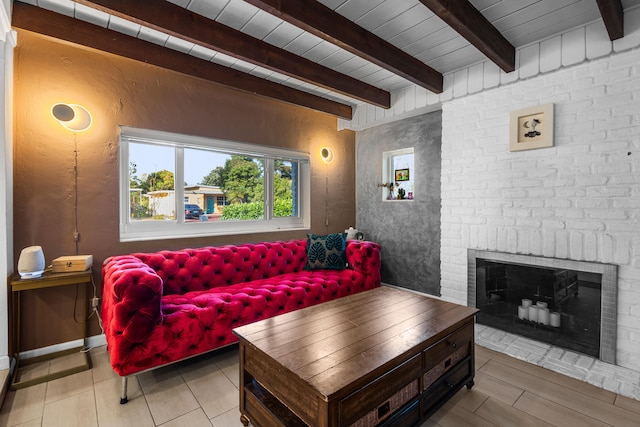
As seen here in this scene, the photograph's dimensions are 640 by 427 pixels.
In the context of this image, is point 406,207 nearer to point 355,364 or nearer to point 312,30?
point 312,30

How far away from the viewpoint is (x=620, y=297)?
2135mm

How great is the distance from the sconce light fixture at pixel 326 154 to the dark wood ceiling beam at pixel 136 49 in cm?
76

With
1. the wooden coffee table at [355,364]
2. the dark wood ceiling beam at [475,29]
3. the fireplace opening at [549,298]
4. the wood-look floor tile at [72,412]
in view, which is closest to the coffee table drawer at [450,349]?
the wooden coffee table at [355,364]

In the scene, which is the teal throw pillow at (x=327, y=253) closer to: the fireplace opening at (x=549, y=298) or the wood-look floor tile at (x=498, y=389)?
the fireplace opening at (x=549, y=298)

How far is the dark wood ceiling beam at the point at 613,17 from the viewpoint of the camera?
1788 millimetres

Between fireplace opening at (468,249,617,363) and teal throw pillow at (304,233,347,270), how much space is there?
4.29 feet

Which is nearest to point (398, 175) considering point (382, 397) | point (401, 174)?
point (401, 174)

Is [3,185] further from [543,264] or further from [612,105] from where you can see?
[612,105]

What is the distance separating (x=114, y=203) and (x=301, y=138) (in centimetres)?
216

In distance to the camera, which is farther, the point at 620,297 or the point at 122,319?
the point at 620,297

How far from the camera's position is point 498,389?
75.6 inches

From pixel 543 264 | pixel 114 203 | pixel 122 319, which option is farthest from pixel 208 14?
pixel 543 264

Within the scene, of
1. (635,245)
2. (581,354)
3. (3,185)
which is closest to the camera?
(3,185)

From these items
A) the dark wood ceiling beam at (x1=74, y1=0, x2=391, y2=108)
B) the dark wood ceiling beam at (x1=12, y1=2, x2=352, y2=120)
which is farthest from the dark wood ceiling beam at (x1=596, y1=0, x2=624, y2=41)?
the dark wood ceiling beam at (x1=12, y1=2, x2=352, y2=120)
